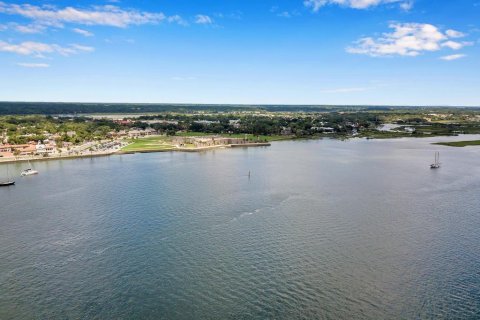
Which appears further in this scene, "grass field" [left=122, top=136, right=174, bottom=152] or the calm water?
"grass field" [left=122, top=136, right=174, bottom=152]

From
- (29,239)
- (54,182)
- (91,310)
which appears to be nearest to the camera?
(91,310)

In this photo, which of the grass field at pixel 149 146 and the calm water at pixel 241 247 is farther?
the grass field at pixel 149 146

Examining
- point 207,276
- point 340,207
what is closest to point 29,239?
point 207,276

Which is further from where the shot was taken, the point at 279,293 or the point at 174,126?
the point at 174,126

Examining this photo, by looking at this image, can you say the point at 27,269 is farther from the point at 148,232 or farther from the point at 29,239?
the point at 148,232

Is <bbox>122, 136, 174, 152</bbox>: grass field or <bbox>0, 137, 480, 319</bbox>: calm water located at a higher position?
<bbox>122, 136, 174, 152</bbox>: grass field

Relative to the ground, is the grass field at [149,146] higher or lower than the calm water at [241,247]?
higher

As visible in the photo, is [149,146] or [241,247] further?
[149,146]

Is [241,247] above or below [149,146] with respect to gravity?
below
